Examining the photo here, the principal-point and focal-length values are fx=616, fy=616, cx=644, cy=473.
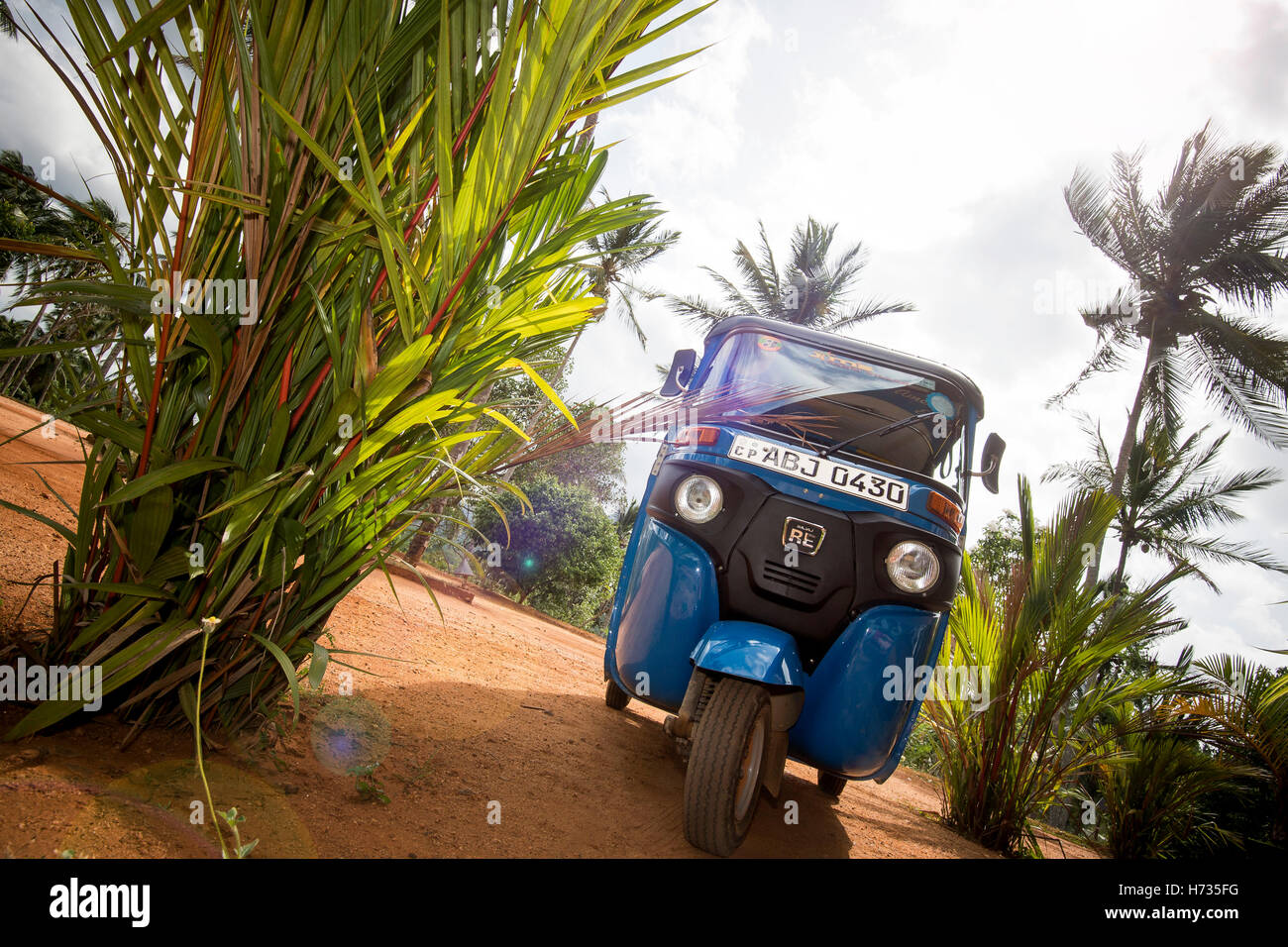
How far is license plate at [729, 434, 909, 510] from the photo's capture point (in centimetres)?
286

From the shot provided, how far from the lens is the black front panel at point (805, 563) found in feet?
9.11

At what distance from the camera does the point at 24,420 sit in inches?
520

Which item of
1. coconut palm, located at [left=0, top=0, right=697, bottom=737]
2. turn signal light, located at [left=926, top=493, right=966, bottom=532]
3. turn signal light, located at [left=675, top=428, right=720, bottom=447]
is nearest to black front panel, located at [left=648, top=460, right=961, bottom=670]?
turn signal light, located at [left=926, top=493, right=966, bottom=532]

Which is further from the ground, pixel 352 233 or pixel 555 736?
pixel 352 233

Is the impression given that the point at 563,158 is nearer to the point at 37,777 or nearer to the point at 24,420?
the point at 37,777

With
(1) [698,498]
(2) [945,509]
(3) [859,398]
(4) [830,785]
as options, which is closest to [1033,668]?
(4) [830,785]

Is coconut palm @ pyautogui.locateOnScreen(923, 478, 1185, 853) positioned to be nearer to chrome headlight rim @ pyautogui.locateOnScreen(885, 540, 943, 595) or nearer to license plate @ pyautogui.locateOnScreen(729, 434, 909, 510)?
chrome headlight rim @ pyautogui.locateOnScreen(885, 540, 943, 595)

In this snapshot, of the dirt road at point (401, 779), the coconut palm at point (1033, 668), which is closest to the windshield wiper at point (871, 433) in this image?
the dirt road at point (401, 779)


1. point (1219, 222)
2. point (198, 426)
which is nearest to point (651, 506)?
point (198, 426)

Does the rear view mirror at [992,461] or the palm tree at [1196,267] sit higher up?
the palm tree at [1196,267]

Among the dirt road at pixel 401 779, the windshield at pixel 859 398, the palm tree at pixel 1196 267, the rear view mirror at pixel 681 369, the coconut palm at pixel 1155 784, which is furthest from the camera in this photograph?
the palm tree at pixel 1196 267

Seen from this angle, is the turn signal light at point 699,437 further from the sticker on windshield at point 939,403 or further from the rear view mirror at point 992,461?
the rear view mirror at point 992,461

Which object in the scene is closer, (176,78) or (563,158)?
(176,78)

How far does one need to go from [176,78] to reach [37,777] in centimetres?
169
